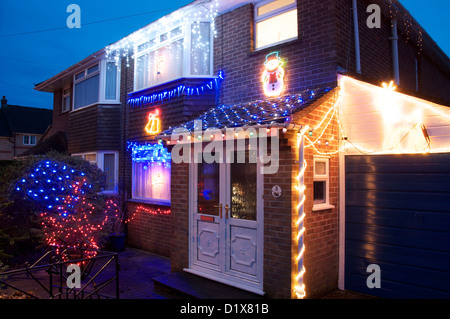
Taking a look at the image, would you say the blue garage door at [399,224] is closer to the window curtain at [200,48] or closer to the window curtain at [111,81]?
the window curtain at [200,48]

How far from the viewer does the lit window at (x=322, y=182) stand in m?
5.62

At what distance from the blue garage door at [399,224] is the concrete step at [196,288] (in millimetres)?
1966

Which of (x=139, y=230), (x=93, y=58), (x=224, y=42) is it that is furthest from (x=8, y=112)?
(x=224, y=42)

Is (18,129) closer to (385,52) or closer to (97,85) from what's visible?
(97,85)

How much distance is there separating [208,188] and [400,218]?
3.27 meters

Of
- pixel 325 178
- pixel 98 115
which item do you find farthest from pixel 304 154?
pixel 98 115

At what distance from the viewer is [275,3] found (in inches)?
266

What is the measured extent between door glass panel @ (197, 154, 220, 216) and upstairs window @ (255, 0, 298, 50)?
2.75 m

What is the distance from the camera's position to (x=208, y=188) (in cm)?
630

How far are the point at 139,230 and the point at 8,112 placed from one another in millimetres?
33867

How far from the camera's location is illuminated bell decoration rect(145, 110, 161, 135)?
8.62 m

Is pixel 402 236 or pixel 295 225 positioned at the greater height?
pixel 295 225

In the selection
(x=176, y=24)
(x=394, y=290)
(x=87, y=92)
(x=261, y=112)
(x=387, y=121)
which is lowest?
(x=394, y=290)

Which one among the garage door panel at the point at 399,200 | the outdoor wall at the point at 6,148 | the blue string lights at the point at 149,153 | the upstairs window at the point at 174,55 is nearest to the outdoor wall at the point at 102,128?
the blue string lights at the point at 149,153
